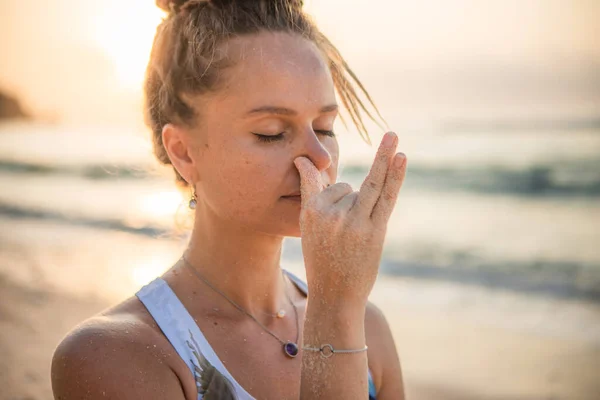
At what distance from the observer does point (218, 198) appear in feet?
8.76

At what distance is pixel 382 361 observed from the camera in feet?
9.75

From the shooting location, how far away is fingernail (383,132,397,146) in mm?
2184

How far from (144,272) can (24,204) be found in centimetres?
731

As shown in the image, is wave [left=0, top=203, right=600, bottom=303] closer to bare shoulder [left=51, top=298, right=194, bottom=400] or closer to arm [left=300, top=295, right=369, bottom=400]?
bare shoulder [left=51, top=298, right=194, bottom=400]

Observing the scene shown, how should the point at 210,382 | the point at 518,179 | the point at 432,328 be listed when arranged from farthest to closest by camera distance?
1. the point at 518,179
2. the point at 432,328
3. the point at 210,382

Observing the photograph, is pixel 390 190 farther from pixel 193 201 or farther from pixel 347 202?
pixel 193 201

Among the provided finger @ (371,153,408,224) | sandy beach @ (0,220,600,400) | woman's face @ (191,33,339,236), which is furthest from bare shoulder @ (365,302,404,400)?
sandy beach @ (0,220,600,400)

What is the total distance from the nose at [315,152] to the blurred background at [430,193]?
0.80 metres

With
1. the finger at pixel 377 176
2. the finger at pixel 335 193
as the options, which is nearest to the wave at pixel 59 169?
the finger at pixel 335 193

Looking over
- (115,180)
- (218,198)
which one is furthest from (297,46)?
(115,180)

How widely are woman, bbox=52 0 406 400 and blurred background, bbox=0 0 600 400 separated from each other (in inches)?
18.3

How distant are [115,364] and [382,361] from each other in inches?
48.9

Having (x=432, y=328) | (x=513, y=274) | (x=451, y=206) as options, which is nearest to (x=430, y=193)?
(x=451, y=206)

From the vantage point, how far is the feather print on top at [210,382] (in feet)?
7.80
